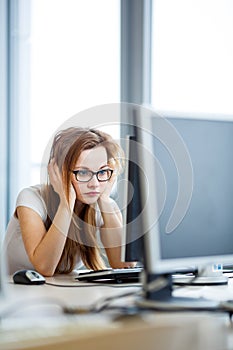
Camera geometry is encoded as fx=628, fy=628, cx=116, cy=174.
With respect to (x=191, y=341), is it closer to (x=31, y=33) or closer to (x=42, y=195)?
(x=42, y=195)

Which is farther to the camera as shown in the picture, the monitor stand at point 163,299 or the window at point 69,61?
the window at point 69,61

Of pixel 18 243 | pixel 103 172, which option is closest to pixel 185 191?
pixel 103 172

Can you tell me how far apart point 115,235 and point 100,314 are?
97 cm

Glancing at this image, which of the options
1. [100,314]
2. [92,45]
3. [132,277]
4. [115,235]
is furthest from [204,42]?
[100,314]

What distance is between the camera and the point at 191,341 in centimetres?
103

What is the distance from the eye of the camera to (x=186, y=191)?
130cm

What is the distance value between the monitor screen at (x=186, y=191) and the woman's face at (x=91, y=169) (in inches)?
27.6

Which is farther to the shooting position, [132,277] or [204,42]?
[204,42]

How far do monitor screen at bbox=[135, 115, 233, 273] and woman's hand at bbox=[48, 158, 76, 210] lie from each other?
0.72 m

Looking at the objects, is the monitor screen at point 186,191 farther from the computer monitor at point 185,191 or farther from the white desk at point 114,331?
the white desk at point 114,331

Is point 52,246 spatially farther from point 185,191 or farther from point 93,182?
point 185,191

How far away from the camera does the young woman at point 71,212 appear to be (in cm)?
194

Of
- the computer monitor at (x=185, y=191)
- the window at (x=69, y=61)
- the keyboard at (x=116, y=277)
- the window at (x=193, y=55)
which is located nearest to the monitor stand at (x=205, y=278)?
the keyboard at (x=116, y=277)

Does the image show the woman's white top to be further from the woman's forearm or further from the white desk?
the white desk
